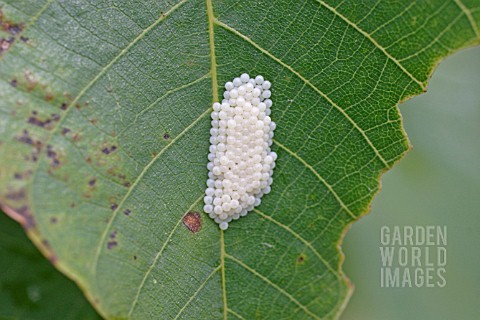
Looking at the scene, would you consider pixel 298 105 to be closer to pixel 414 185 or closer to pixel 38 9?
pixel 38 9

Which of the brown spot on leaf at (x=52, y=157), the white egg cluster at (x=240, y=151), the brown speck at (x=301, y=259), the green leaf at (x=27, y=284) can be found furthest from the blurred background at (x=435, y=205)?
the brown spot on leaf at (x=52, y=157)

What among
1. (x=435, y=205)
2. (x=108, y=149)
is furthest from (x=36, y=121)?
(x=435, y=205)

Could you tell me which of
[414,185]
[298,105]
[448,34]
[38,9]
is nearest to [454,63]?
[414,185]

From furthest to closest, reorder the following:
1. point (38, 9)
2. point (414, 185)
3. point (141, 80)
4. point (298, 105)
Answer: point (414, 185)
point (298, 105)
point (141, 80)
point (38, 9)

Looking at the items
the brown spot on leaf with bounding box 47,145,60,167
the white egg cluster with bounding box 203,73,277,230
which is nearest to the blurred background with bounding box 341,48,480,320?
the white egg cluster with bounding box 203,73,277,230

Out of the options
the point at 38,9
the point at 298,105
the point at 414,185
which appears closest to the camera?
the point at 38,9

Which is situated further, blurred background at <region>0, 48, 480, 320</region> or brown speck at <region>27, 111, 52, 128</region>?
blurred background at <region>0, 48, 480, 320</region>

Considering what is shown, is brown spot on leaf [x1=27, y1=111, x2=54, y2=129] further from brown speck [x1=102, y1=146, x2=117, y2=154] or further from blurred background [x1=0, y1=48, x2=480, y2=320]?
blurred background [x1=0, y1=48, x2=480, y2=320]
